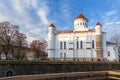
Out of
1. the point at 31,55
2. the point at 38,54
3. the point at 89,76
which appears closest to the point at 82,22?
the point at 38,54

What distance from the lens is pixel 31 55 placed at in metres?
69.4

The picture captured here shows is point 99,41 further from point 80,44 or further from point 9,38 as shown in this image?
point 9,38

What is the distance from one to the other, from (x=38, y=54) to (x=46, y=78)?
5802 cm

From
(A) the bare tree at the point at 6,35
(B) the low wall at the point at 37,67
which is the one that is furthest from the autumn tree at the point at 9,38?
(B) the low wall at the point at 37,67

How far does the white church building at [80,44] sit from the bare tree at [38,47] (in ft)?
26.0

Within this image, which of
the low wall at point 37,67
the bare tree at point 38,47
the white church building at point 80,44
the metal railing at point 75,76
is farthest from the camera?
the bare tree at point 38,47

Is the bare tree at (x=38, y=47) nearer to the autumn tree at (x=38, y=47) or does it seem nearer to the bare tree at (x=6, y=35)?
the autumn tree at (x=38, y=47)

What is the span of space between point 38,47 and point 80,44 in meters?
17.2

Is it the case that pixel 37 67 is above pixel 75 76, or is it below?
below

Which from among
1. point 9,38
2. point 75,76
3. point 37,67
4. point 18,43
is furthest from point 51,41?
point 75,76

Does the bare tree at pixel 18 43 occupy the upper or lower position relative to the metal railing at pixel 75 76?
upper

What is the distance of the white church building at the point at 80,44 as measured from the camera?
179ft

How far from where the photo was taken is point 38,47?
219ft

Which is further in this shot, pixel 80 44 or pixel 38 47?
pixel 38 47
